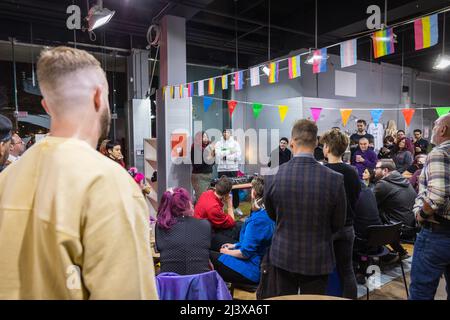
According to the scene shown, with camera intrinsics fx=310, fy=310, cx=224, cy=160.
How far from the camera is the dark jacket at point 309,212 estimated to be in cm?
166

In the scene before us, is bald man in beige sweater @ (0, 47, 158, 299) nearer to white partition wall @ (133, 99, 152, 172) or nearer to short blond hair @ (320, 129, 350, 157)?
short blond hair @ (320, 129, 350, 157)

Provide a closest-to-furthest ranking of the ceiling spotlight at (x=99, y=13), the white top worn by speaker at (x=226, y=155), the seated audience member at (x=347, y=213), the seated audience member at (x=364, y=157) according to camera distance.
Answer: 1. the seated audience member at (x=347, y=213)
2. the ceiling spotlight at (x=99, y=13)
3. the seated audience member at (x=364, y=157)
4. the white top worn by speaker at (x=226, y=155)

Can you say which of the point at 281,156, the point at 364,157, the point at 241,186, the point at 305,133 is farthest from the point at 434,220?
the point at 281,156

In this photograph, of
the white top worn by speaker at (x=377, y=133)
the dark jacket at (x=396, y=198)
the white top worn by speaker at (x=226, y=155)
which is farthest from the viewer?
the white top worn by speaker at (x=377, y=133)

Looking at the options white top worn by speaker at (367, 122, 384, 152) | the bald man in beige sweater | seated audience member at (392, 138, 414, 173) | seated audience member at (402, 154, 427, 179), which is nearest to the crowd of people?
the bald man in beige sweater

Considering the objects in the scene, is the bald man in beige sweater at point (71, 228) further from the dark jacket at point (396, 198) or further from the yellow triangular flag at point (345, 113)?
the yellow triangular flag at point (345, 113)

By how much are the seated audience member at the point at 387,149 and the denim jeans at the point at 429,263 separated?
401cm

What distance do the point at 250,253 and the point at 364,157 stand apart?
125 inches

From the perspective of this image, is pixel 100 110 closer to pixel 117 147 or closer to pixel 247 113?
pixel 117 147

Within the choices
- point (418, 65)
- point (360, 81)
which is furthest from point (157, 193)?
point (418, 65)

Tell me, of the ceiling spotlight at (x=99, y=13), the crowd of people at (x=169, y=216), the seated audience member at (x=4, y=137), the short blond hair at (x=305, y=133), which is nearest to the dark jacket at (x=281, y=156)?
the crowd of people at (x=169, y=216)

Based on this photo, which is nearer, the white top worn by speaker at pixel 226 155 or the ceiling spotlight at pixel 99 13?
the ceiling spotlight at pixel 99 13

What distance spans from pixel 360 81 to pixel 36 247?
9483 mm

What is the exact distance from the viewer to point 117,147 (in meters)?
4.78
